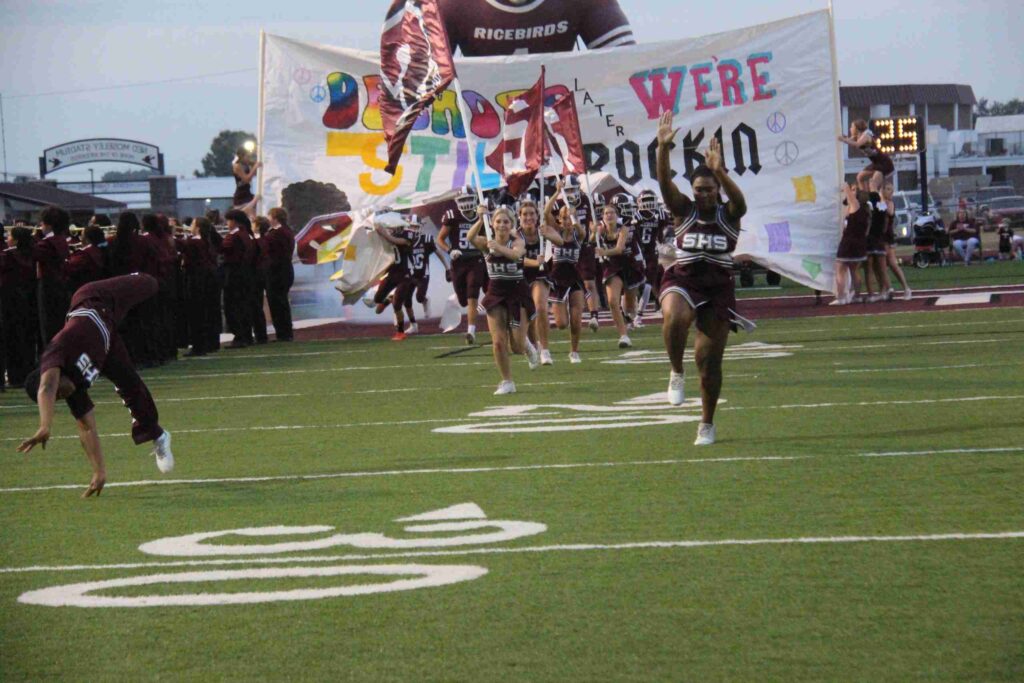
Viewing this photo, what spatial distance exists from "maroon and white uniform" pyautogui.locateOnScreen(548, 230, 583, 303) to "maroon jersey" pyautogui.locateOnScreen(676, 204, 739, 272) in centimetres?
846

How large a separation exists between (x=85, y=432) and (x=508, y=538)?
3301 millimetres

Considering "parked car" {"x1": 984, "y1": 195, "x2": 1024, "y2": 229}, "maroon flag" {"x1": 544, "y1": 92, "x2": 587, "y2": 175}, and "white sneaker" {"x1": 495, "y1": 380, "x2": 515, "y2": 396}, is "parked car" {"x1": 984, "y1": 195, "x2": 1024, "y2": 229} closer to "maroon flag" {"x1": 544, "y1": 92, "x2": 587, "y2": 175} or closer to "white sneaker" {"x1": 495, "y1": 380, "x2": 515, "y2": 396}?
"maroon flag" {"x1": 544, "y1": 92, "x2": 587, "y2": 175}

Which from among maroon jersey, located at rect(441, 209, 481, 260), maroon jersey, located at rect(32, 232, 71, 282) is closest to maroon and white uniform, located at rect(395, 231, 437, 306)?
maroon jersey, located at rect(441, 209, 481, 260)

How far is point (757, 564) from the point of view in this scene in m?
7.09

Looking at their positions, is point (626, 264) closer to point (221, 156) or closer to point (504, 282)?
point (504, 282)

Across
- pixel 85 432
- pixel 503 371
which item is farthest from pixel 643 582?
pixel 503 371

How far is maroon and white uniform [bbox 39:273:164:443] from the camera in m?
9.84

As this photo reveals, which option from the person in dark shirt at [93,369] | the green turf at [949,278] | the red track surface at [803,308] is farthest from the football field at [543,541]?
the green turf at [949,278]

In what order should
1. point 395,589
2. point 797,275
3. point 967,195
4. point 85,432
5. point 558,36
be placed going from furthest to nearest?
point 967,195, point 558,36, point 797,275, point 85,432, point 395,589

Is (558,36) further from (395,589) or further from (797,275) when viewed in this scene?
(395,589)

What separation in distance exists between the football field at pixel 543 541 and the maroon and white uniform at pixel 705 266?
36.9 inches

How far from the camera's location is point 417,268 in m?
26.2

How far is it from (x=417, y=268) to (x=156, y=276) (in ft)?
19.6

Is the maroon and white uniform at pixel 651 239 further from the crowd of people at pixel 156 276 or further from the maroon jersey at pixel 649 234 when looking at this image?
the crowd of people at pixel 156 276
